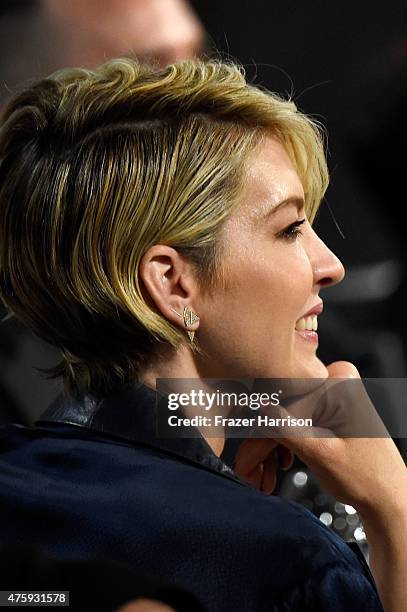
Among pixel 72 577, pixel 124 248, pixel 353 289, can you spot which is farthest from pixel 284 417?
pixel 353 289

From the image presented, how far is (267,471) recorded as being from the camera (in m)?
1.30

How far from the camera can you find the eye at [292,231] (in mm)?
1154

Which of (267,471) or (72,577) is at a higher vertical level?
(267,471)

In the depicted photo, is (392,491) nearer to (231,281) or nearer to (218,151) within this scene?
(231,281)

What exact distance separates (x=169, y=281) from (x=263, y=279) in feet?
→ 0.37

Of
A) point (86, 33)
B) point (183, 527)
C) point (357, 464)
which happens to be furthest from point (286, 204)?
point (86, 33)

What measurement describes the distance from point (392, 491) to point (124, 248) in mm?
405

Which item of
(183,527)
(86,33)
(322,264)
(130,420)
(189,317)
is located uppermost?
(86,33)

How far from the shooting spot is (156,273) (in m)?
1.07

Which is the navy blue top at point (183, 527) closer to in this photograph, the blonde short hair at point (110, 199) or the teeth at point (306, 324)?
the blonde short hair at point (110, 199)

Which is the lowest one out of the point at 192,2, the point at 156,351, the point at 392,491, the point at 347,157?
the point at 392,491

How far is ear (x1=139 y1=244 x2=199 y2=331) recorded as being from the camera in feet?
3.51

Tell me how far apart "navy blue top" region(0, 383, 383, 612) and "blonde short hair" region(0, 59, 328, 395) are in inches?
6.1

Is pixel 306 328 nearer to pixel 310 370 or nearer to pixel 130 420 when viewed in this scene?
pixel 310 370
